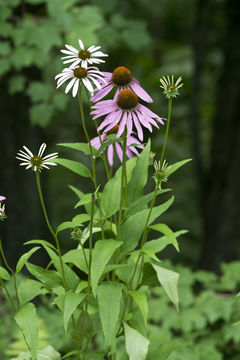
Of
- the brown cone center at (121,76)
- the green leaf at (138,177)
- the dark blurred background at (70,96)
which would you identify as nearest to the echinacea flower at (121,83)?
the brown cone center at (121,76)

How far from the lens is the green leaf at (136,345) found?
Result: 0.67 meters

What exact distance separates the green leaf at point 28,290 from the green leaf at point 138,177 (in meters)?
0.20

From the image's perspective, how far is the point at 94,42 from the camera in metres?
1.73

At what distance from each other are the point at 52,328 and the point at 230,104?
4.57 ft

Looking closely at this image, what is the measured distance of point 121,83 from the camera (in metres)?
0.68

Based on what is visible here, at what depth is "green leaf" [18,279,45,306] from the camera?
70 centimetres

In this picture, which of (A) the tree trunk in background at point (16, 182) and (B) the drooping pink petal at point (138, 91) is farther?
(A) the tree trunk in background at point (16, 182)

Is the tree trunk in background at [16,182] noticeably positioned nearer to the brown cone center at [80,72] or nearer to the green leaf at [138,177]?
the green leaf at [138,177]

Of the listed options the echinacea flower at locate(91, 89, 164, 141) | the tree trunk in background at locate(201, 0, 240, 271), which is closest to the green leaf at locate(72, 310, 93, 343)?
the echinacea flower at locate(91, 89, 164, 141)

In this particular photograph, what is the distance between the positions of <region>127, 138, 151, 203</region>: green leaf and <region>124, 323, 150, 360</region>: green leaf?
20 centimetres

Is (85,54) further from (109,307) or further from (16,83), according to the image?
(16,83)

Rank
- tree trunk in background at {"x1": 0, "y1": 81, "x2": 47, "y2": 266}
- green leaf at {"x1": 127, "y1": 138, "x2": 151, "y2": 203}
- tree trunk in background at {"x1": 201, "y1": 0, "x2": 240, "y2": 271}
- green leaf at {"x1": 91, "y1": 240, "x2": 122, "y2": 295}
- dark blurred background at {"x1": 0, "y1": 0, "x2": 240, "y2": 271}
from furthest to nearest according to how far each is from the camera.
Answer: tree trunk in background at {"x1": 201, "y1": 0, "x2": 240, "y2": 271} → tree trunk in background at {"x1": 0, "y1": 81, "x2": 47, "y2": 266} → dark blurred background at {"x1": 0, "y1": 0, "x2": 240, "y2": 271} → green leaf at {"x1": 127, "y1": 138, "x2": 151, "y2": 203} → green leaf at {"x1": 91, "y1": 240, "x2": 122, "y2": 295}

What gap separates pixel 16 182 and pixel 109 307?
5.32ft

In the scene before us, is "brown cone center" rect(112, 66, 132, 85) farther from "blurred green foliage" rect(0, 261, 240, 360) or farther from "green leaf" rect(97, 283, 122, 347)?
"blurred green foliage" rect(0, 261, 240, 360)
